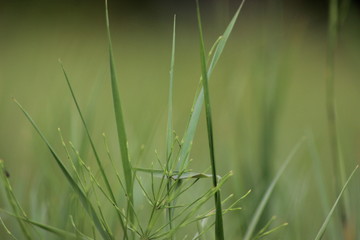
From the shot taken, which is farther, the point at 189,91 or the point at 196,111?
the point at 189,91

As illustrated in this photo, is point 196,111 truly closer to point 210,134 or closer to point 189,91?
point 210,134

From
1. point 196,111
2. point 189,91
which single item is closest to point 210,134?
point 196,111

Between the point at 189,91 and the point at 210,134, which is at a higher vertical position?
the point at 189,91

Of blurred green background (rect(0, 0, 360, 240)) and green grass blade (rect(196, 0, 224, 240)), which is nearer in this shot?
green grass blade (rect(196, 0, 224, 240))

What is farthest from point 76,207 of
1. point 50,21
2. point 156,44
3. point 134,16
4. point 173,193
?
point 134,16

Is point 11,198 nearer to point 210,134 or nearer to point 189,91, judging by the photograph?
point 210,134

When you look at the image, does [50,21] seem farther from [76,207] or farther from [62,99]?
[76,207]

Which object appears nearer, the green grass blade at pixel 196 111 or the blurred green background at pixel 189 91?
the green grass blade at pixel 196 111

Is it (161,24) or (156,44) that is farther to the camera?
(161,24)
